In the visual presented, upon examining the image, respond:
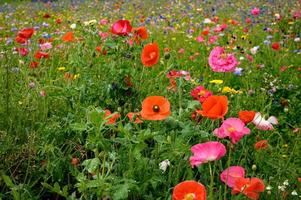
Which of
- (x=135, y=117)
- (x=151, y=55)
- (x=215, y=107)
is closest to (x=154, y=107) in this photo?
(x=135, y=117)

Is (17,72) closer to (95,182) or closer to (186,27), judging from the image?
(95,182)

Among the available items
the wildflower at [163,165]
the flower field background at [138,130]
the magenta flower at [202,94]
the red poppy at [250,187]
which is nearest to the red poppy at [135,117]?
the flower field background at [138,130]

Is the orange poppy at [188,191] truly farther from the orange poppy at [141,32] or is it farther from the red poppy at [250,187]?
the orange poppy at [141,32]

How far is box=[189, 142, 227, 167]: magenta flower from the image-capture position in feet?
4.42

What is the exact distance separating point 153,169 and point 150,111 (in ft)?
0.81

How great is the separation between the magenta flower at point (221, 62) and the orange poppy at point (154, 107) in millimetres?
606

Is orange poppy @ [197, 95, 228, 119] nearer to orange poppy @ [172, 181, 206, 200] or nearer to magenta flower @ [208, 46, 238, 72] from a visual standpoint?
orange poppy @ [172, 181, 206, 200]

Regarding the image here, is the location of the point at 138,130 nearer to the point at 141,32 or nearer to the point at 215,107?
the point at 215,107

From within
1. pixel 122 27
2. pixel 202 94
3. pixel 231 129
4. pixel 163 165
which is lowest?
pixel 163 165

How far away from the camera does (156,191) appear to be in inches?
66.9

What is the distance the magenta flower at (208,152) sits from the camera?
53.0 inches

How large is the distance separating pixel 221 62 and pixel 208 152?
2.60 ft

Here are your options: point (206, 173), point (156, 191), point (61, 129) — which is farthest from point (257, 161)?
point (61, 129)

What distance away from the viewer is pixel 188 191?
1.25 metres
